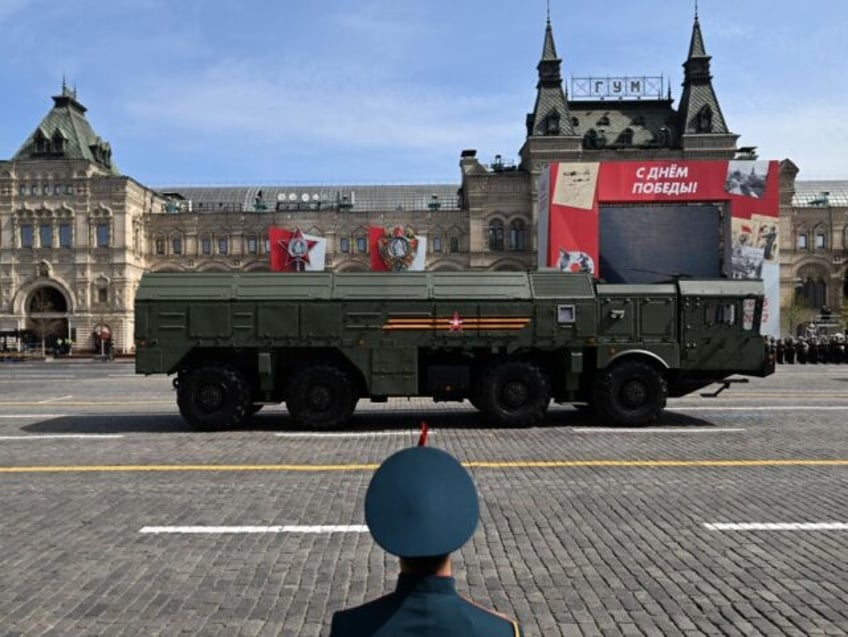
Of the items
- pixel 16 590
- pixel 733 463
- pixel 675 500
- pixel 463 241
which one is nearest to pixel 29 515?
pixel 16 590

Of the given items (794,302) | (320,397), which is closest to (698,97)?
(794,302)

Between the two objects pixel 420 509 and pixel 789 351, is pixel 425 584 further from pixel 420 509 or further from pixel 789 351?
pixel 789 351

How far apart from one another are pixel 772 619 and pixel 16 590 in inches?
217

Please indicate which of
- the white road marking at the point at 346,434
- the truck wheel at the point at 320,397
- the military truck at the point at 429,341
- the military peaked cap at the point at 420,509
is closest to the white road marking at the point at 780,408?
the military truck at the point at 429,341

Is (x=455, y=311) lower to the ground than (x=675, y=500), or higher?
higher

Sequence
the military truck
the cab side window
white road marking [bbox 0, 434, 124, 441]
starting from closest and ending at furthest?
white road marking [bbox 0, 434, 124, 441], the military truck, the cab side window

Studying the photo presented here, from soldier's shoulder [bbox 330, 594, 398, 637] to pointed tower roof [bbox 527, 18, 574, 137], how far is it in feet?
255

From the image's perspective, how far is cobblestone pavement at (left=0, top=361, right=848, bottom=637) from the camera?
5449mm

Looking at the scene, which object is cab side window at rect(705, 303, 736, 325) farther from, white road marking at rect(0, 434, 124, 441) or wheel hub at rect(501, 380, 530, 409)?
white road marking at rect(0, 434, 124, 441)

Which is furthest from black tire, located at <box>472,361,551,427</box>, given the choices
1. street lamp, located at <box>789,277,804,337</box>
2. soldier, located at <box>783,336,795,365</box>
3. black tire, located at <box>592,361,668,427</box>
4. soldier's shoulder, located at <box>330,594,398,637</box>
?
street lamp, located at <box>789,277,804,337</box>

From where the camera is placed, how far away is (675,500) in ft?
28.5

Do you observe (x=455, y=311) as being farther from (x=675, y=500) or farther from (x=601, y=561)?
(x=601, y=561)

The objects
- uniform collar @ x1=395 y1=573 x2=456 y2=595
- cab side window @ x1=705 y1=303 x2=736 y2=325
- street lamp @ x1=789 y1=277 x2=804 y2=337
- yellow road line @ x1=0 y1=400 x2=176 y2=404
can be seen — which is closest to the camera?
uniform collar @ x1=395 y1=573 x2=456 y2=595

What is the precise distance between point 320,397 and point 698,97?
73751 millimetres
